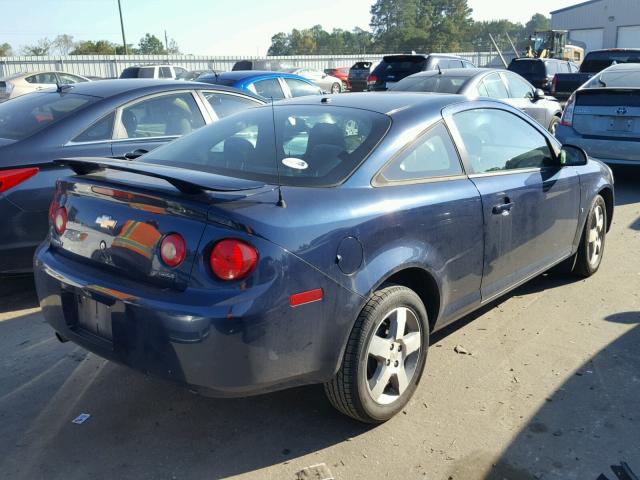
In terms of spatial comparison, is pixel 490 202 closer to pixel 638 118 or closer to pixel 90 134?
pixel 90 134

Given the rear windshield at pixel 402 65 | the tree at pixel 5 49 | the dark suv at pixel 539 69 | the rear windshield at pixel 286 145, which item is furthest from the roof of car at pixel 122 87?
the tree at pixel 5 49

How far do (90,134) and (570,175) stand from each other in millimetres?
3662

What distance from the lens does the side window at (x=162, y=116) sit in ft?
17.2

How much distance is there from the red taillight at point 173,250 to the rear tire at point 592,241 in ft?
11.7

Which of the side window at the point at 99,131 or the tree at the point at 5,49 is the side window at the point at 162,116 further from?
the tree at the point at 5,49

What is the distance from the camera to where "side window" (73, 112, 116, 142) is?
4859 millimetres

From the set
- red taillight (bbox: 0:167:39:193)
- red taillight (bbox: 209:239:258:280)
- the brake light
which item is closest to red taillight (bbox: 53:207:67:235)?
red taillight (bbox: 209:239:258:280)

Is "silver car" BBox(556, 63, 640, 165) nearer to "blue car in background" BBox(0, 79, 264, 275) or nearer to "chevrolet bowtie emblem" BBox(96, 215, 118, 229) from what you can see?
"blue car in background" BBox(0, 79, 264, 275)

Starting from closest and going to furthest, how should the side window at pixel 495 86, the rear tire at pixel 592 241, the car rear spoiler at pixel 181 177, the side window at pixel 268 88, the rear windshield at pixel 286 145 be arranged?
the car rear spoiler at pixel 181 177 < the rear windshield at pixel 286 145 < the rear tire at pixel 592 241 < the side window at pixel 495 86 < the side window at pixel 268 88

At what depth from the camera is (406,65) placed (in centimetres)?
1609

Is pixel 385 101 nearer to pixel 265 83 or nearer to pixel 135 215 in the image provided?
pixel 135 215

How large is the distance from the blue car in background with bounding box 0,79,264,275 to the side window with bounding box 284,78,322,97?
531 cm

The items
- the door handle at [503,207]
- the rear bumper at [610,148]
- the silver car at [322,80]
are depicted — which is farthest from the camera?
the silver car at [322,80]

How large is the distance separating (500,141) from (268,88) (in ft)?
24.0
